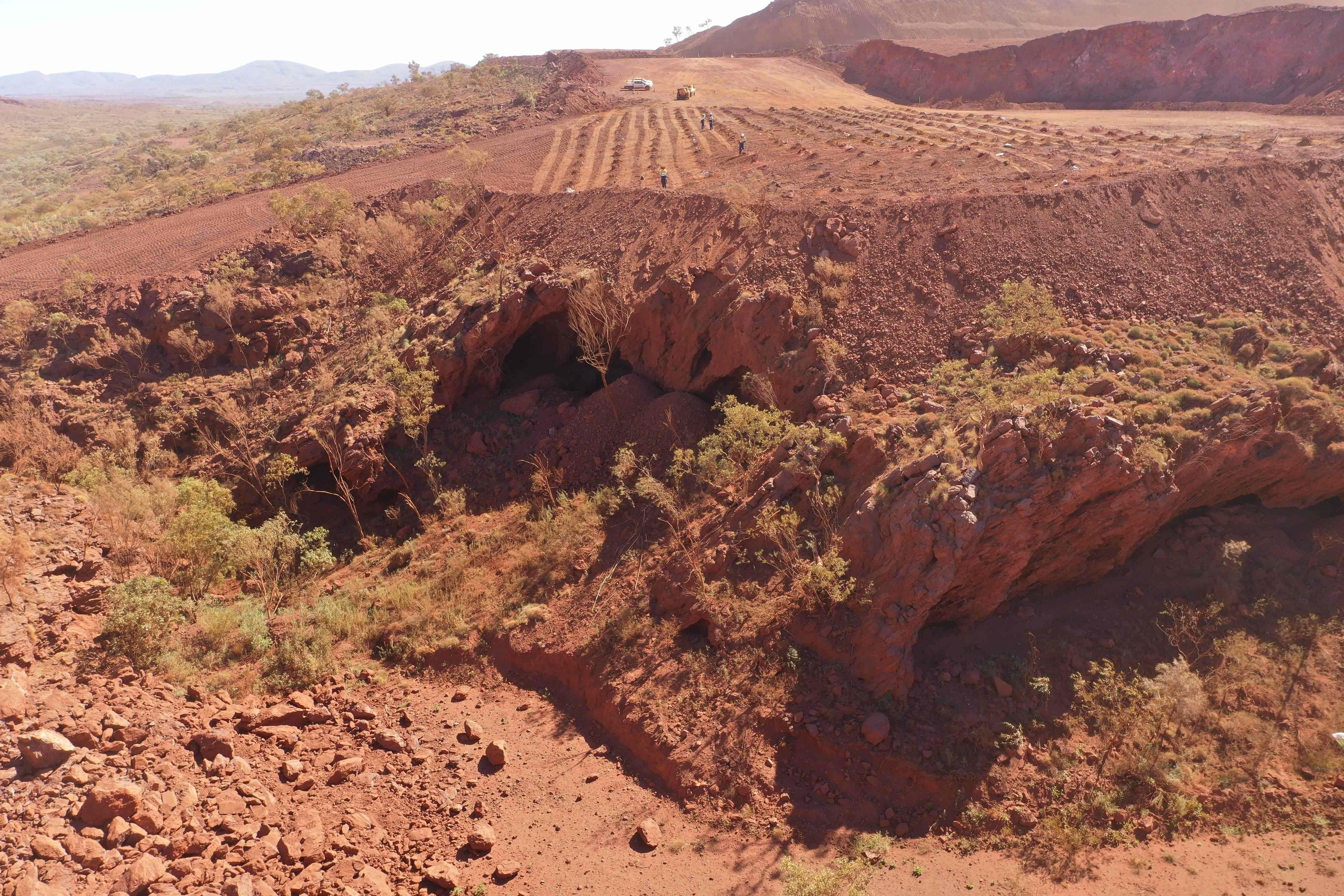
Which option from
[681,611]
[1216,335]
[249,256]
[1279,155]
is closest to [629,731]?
[681,611]

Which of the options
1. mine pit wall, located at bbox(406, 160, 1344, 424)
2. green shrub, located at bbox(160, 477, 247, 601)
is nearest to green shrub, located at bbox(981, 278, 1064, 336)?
mine pit wall, located at bbox(406, 160, 1344, 424)

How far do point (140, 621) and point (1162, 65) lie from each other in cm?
5124

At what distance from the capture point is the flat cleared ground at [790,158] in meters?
23.5

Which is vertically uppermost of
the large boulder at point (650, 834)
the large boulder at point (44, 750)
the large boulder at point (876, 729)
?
the large boulder at point (44, 750)

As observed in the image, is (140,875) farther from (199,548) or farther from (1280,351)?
(1280,351)

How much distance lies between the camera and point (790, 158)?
28.5 m

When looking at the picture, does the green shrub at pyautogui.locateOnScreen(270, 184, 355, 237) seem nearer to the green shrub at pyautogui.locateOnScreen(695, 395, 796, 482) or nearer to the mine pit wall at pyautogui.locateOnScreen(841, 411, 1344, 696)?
the green shrub at pyautogui.locateOnScreen(695, 395, 796, 482)

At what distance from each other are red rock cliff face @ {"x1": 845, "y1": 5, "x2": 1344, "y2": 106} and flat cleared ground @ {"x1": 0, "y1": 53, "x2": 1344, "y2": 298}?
4366 mm

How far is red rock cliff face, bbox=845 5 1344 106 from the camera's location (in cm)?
3419

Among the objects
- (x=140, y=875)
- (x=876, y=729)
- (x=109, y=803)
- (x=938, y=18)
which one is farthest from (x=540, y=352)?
(x=938, y=18)

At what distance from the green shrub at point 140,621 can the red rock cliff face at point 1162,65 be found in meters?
48.2

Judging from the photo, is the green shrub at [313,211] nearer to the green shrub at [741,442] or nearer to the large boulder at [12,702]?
the green shrub at [741,442]

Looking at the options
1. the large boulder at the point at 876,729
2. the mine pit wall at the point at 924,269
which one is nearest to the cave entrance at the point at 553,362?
the mine pit wall at the point at 924,269

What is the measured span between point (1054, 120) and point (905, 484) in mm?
29099
